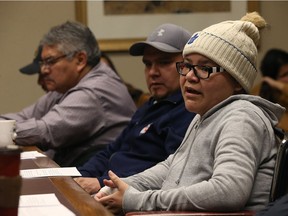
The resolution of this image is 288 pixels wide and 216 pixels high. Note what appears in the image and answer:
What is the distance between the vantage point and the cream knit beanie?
6.63ft

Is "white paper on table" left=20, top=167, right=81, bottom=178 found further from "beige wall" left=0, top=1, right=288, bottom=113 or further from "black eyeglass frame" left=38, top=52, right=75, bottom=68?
"beige wall" left=0, top=1, right=288, bottom=113

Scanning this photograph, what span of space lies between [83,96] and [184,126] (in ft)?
3.35

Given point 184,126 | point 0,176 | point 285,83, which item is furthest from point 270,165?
point 285,83

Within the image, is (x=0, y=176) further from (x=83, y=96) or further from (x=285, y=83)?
(x=285, y=83)

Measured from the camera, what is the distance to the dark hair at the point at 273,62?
4648mm

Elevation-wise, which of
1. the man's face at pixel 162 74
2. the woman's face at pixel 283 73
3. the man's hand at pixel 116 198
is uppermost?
the man's face at pixel 162 74

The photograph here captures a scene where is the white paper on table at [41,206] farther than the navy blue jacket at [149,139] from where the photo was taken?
No

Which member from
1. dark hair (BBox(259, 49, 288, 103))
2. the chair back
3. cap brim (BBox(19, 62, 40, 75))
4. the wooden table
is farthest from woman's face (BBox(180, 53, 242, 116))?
dark hair (BBox(259, 49, 288, 103))

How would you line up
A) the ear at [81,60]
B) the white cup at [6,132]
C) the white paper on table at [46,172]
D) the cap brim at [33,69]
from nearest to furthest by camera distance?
the white paper on table at [46,172], the white cup at [6,132], the ear at [81,60], the cap brim at [33,69]

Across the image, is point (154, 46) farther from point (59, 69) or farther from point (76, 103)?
point (59, 69)

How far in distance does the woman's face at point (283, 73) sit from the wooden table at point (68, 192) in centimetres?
275

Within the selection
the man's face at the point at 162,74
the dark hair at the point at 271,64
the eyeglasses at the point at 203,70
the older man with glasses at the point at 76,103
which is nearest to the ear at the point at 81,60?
the older man with glasses at the point at 76,103

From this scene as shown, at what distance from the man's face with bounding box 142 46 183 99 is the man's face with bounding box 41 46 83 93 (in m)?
0.96

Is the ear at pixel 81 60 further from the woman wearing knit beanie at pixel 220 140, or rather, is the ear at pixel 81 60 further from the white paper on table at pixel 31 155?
the woman wearing knit beanie at pixel 220 140
